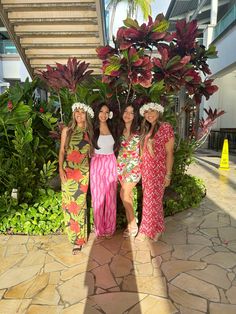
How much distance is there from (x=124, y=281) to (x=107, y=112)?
67.3 inches

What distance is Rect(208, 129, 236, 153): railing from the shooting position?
1187 centimetres

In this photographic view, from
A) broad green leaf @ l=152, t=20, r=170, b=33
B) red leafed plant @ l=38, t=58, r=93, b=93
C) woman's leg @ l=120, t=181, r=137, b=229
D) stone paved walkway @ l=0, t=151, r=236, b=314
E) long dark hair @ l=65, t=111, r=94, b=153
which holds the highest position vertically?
broad green leaf @ l=152, t=20, r=170, b=33

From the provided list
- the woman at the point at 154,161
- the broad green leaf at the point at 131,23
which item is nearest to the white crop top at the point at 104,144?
the woman at the point at 154,161

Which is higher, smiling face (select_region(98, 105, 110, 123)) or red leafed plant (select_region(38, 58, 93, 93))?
red leafed plant (select_region(38, 58, 93, 93))

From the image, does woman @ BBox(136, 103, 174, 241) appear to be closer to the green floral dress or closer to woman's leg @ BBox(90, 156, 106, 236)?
woman's leg @ BBox(90, 156, 106, 236)

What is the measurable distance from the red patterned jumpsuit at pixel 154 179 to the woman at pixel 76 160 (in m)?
0.66

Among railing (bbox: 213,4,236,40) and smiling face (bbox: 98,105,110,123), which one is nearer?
smiling face (bbox: 98,105,110,123)

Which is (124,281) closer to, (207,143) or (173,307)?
(173,307)

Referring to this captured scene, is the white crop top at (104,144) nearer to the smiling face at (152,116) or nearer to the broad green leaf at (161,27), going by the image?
the smiling face at (152,116)

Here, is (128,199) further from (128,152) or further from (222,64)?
(222,64)

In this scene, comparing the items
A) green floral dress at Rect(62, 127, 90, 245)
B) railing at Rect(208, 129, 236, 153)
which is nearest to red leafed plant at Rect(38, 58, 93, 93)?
green floral dress at Rect(62, 127, 90, 245)

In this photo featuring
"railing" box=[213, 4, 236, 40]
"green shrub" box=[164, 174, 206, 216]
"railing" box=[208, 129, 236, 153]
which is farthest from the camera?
"railing" box=[208, 129, 236, 153]

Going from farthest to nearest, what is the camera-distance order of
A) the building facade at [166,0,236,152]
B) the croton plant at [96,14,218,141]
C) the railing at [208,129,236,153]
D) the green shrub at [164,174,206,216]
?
the railing at [208,129,236,153] → the building facade at [166,0,236,152] → the green shrub at [164,174,206,216] → the croton plant at [96,14,218,141]

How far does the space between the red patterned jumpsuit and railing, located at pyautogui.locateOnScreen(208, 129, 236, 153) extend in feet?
29.7
